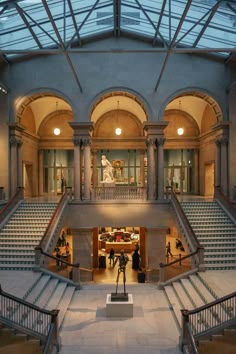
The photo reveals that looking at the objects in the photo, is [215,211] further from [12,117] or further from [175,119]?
[12,117]

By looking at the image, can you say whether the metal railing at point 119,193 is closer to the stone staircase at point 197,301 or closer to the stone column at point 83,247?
the stone column at point 83,247

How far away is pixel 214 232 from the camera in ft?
51.8

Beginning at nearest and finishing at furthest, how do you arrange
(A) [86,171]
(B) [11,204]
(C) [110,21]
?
1. (C) [110,21]
2. (B) [11,204]
3. (A) [86,171]

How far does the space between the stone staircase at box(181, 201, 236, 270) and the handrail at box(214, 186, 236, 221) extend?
266 mm

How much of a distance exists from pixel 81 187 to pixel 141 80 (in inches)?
264

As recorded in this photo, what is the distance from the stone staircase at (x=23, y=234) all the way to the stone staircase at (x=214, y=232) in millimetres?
7170

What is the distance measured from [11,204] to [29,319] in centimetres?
884

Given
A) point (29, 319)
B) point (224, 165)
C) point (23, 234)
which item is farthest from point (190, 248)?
point (23, 234)

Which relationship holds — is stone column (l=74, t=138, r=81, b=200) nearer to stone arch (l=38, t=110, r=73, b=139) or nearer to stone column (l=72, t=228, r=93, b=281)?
stone column (l=72, t=228, r=93, b=281)

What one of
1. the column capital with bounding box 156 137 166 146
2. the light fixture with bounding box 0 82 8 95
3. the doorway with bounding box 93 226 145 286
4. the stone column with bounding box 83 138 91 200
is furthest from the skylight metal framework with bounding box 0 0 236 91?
the doorway with bounding box 93 226 145 286

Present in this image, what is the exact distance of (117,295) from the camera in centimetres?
1162

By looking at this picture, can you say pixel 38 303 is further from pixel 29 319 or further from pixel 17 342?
pixel 17 342

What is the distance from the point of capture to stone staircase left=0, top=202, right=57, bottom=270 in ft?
45.2

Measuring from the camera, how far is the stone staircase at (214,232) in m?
13.7
